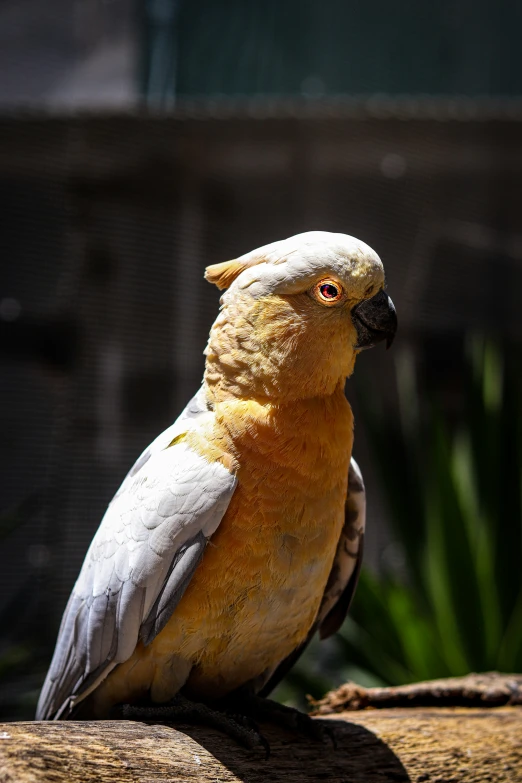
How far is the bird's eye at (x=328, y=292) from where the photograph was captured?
5.36ft

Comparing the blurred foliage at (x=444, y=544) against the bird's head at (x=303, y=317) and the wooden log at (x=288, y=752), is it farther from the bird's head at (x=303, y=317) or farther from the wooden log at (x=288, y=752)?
the bird's head at (x=303, y=317)

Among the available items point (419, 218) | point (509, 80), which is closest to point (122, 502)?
point (419, 218)

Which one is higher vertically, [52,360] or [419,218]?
[419,218]

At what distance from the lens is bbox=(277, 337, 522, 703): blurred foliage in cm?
310

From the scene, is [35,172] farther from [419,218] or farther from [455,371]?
[455,371]

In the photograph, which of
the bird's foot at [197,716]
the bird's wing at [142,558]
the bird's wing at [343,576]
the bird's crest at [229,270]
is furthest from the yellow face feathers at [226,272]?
the bird's foot at [197,716]

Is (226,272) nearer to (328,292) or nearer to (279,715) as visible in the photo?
(328,292)

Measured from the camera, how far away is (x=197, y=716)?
5.62 feet

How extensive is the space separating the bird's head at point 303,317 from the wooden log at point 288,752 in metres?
Answer: 0.77

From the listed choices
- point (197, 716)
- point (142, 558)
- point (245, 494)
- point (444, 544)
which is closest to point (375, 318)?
point (245, 494)

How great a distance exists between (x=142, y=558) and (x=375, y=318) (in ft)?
A: 2.49

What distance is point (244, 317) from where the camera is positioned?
172cm

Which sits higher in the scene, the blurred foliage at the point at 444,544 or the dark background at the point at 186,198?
the dark background at the point at 186,198

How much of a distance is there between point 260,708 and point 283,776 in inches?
12.1
